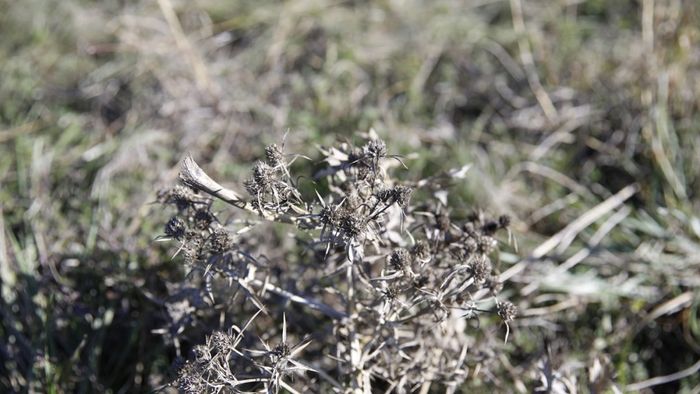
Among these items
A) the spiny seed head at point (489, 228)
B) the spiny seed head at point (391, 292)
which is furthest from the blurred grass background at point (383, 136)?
the spiny seed head at point (391, 292)

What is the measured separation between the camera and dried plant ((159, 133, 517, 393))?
5.01ft

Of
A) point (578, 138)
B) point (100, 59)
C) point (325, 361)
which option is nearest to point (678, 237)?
point (578, 138)

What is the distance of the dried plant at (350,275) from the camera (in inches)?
60.2

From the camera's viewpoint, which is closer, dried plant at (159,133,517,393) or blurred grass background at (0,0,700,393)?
dried plant at (159,133,517,393)

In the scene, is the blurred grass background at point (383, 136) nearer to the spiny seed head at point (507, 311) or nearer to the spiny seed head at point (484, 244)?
the spiny seed head at point (484, 244)

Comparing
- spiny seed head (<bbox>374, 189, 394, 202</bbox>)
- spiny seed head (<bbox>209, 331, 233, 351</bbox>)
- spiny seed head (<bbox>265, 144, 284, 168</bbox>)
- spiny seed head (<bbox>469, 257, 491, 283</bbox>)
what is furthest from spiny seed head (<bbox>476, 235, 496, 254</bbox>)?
spiny seed head (<bbox>209, 331, 233, 351</bbox>)

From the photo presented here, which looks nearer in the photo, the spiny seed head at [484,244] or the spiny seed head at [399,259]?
the spiny seed head at [399,259]

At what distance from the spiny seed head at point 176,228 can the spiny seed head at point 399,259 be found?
0.50 m

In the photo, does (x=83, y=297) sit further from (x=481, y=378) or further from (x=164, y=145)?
(x=481, y=378)

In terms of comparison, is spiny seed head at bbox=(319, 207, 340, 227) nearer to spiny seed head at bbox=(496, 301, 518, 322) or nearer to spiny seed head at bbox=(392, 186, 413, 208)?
spiny seed head at bbox=(392, 186, 413, 208)

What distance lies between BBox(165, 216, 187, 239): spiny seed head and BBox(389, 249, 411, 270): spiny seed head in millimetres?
496

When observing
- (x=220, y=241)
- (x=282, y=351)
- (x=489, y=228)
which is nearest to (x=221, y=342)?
(x=282, y=351)

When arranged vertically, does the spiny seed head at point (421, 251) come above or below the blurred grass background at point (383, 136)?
above

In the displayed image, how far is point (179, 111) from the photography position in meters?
3.13
